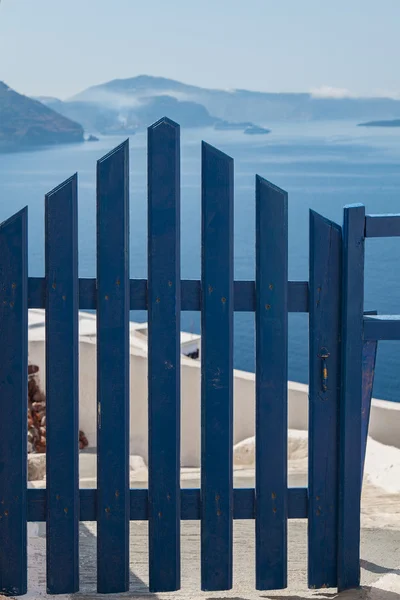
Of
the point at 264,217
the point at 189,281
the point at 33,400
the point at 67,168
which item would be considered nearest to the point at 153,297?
the point at 189,281

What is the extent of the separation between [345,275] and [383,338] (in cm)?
27

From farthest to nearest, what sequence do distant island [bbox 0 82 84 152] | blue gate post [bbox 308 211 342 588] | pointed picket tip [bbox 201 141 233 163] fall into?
1. distant island [bbox 0 82 84 152]
2. blue gate post [bbox 308 211 342 588]
3. pointed picket tip [bbox 201 141 233 163]

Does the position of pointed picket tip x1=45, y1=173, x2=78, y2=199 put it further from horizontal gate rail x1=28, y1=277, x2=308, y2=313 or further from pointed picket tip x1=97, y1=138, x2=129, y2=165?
horizontal gate rail x1=28, y1=277, x2=308, y2=313

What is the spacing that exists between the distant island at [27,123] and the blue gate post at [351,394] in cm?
11892

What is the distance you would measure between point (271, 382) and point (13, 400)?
83 centimetres

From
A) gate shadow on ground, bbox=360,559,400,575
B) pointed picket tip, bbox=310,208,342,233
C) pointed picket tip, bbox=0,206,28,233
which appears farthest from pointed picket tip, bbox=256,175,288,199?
gate shadow on ground, bbox=360,559,400,575

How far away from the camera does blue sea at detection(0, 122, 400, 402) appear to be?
299ft

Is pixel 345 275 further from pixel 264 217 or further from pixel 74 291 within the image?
pixel 74 291

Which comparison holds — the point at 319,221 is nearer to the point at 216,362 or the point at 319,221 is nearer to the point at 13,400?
the point at 216,362

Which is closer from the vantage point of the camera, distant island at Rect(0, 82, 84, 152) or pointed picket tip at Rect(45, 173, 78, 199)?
pointed picket tip at Rect(45, 173, 78, 199)

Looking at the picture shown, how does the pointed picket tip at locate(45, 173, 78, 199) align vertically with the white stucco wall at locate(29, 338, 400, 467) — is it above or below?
above

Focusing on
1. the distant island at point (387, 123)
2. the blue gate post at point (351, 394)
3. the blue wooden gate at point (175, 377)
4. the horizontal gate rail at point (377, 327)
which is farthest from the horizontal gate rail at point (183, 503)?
the distant island at point (387, 123)

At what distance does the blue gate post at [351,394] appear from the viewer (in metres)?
3.15

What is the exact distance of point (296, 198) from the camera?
139 meters
